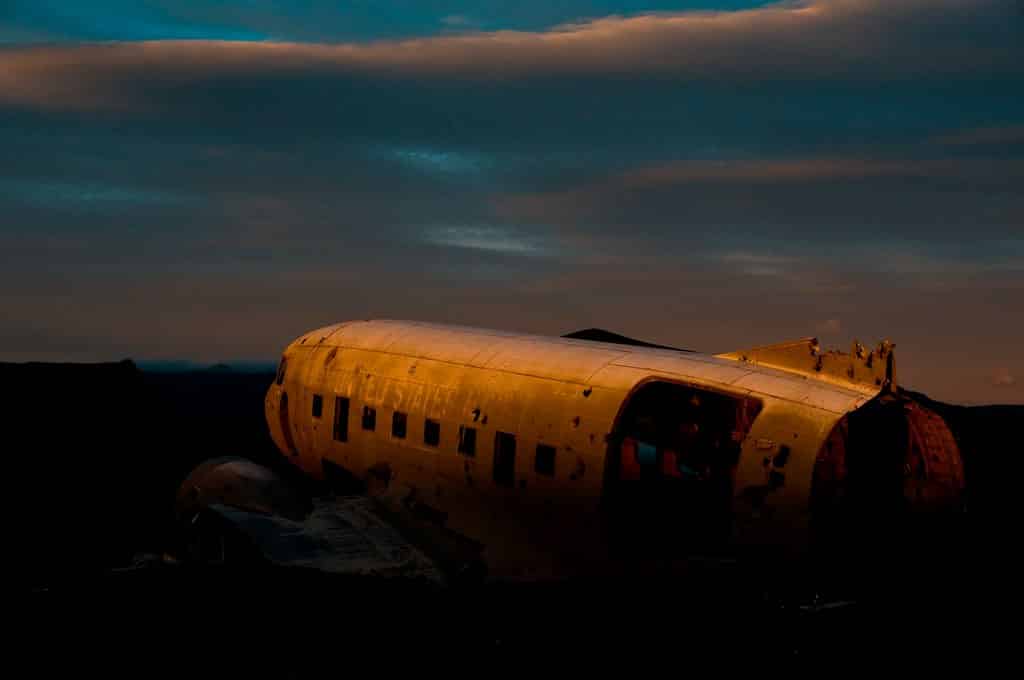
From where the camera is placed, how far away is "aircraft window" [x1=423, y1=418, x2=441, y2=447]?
68.1 ft

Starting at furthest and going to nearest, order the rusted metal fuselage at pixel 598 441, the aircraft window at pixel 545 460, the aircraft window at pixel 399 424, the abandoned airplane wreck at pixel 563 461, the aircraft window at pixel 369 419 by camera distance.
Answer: the aircraft window at pixel 369 419
the aircraft window at pixel 399 424
the aircraft window at pixel 545 460
the abandoned airplane wreck at pixel 563 461
the rusted metal fuselage at pixel 598 441

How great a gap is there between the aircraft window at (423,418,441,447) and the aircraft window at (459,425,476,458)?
2.24ft

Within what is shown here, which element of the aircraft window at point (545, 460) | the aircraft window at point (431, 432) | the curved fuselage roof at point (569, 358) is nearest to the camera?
the curved fuselage roof at point (569, 358)

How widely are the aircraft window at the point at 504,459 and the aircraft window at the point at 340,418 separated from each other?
17.0ft

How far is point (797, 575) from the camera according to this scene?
15.7 m

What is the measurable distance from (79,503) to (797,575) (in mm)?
27226

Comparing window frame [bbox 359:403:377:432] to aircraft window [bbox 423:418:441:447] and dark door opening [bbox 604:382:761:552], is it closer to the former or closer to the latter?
aircraft window [bbox 423:418:441:447]

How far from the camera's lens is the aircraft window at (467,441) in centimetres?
1988

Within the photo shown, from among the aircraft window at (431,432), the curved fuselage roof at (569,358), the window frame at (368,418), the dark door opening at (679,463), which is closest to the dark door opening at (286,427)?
the curved fuselage roof at (569,358)

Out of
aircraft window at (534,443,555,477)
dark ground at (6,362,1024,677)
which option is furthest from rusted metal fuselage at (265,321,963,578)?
dark ground at (6,362,1024,677)

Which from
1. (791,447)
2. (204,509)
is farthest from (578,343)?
(204,509)

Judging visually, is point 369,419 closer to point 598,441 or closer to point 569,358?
point 569,358

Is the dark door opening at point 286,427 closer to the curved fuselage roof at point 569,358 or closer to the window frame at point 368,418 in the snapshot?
the curved fuselage roof at point 569,358

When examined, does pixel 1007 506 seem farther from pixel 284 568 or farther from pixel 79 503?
pixel 79 503
